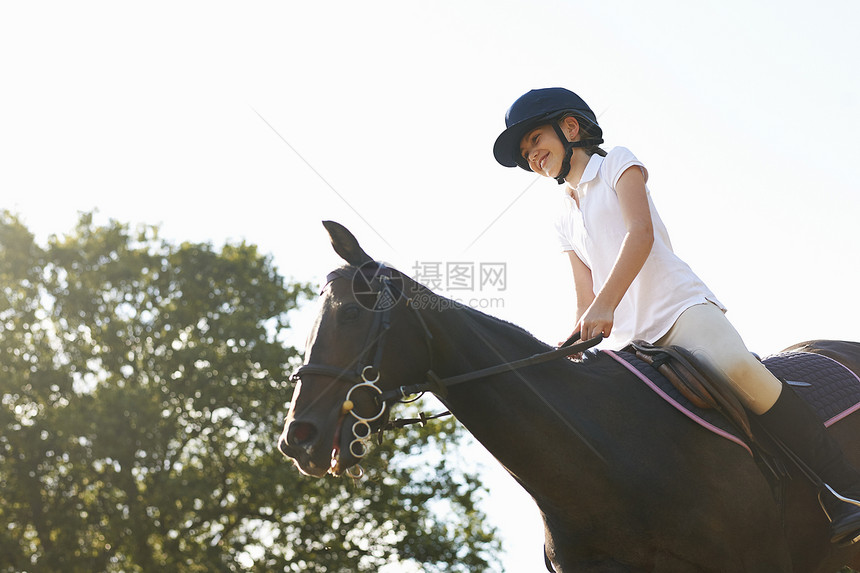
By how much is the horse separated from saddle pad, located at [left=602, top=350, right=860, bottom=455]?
6 centimetres

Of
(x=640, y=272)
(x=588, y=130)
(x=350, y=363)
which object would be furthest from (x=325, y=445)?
(x=588, y=130)

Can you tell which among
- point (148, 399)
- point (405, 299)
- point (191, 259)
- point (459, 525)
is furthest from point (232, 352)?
point (405, 299)

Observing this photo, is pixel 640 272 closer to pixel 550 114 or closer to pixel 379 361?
pixel 550 114

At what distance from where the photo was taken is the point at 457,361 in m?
3.80

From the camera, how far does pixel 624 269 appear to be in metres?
4.01

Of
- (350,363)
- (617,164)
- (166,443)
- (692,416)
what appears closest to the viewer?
(350,363)

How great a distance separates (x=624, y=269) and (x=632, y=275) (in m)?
0.06

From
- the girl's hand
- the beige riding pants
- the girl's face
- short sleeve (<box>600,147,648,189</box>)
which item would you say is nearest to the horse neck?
the girl's hand

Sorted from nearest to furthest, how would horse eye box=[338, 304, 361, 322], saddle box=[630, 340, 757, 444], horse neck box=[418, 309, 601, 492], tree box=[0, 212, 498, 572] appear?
horse eye box=[338, 304, 361, 322]
horse neck box=[418, 309, 601, 492]
saddle box=[630, 340, 757, 444]
tree box=[0, 212, 498, 572]

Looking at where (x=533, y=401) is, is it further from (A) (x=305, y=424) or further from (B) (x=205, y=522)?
(B) (x=205, y=522)

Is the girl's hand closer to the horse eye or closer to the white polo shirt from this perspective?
the white polo shirt

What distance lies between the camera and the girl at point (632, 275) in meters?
3.97

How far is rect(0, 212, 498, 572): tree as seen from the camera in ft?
67.7

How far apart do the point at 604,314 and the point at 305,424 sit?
1691mm
